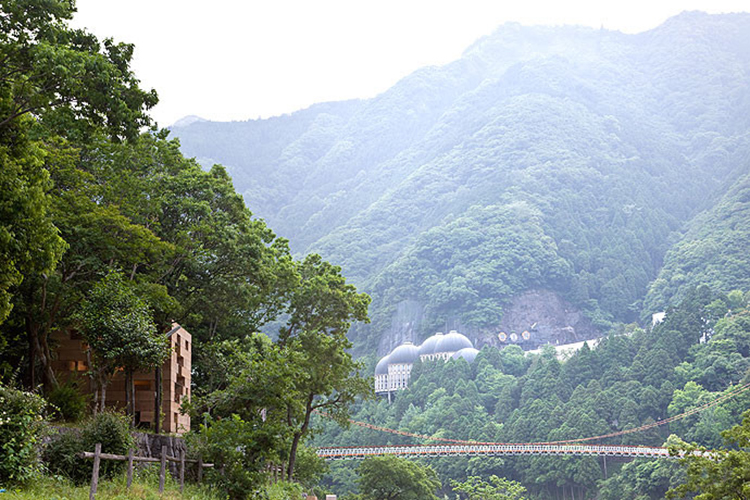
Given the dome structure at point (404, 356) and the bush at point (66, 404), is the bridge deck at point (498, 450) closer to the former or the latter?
the bush at point (66, 404)

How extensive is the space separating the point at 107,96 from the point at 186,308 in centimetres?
1818

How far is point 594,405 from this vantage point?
4134 inches

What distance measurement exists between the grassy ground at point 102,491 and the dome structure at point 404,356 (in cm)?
15580

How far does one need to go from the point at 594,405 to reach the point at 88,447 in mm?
94919

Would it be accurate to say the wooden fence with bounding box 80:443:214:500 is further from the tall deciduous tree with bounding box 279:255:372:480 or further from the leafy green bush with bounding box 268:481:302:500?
the tall deciduous tree with bounding box 279:255:372:480

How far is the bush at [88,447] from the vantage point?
52.1 feet

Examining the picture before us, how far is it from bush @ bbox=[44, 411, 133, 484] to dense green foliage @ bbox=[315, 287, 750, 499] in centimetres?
6857

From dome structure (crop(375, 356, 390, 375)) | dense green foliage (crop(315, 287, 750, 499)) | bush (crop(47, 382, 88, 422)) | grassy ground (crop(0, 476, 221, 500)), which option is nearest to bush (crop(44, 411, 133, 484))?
grassy ground (crop(0, 476, 221, 500))

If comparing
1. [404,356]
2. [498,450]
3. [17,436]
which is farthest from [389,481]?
[404,356]

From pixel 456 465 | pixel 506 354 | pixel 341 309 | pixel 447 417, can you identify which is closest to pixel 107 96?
pixel 341 309

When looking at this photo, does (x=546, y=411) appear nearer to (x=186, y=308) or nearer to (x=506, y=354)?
(x=506, y=354)

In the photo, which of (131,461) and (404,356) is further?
(404,356)

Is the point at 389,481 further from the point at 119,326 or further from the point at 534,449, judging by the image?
the point at 534,449

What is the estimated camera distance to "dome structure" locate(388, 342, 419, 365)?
174250mm
